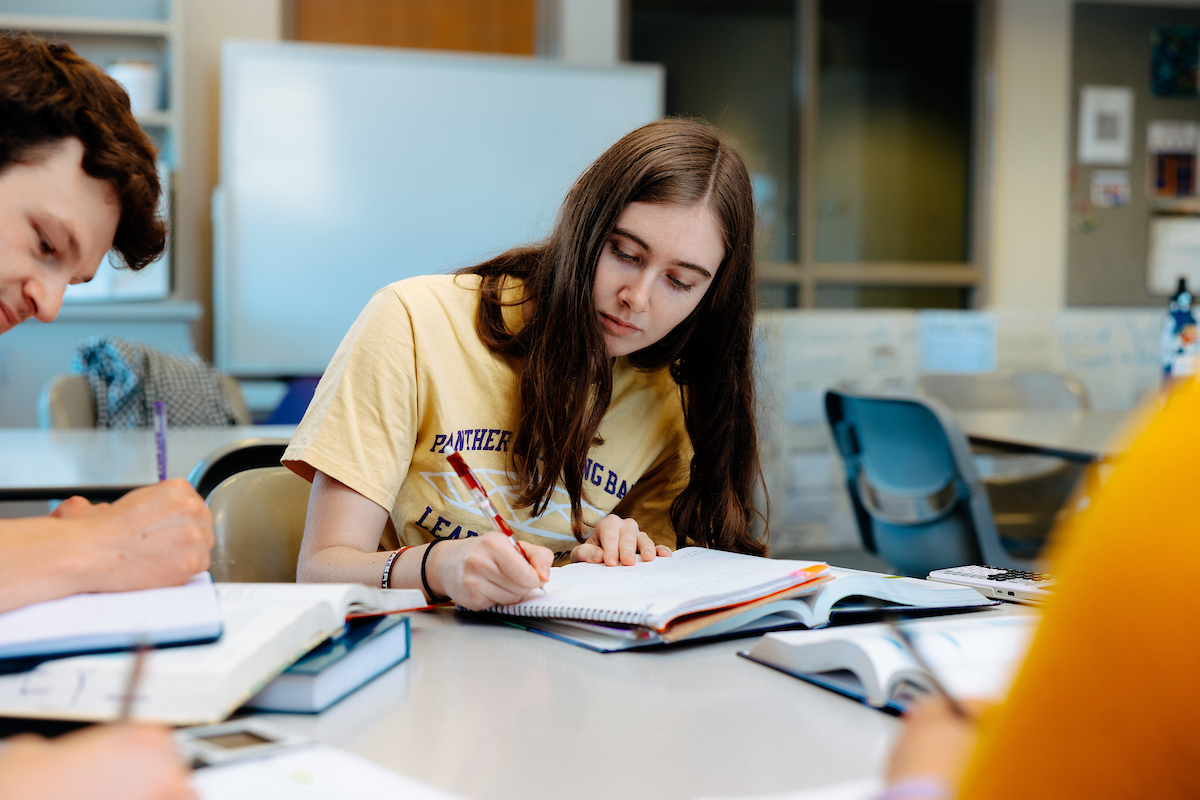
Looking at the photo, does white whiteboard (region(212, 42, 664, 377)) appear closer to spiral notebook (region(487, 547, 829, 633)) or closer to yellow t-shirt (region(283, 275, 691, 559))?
yellow t-shirt (region(283, 275, 691, 559))

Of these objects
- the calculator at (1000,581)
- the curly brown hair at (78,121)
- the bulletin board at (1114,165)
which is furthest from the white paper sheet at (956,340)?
the curly brown hair at (78,121)

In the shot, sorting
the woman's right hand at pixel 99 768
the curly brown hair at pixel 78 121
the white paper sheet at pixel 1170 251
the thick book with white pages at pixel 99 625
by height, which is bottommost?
the thick book with white pages at pixel 99 625

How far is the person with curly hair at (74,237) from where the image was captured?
2.45ft

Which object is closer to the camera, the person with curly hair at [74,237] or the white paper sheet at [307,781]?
the white paper sheet at [307,781]

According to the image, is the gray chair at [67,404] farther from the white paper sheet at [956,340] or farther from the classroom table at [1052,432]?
the white paper sheet at [956,340]

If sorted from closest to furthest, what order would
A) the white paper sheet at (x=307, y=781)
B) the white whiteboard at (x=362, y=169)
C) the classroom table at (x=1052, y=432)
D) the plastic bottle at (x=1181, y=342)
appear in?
the white paper sheet at (x=307, y=781), the classroom table at (x=1052, y=432), the plastic bottle at (x=1181, y=342), the white whiteboard at (x=362, y=169)

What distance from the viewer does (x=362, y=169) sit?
3883mm

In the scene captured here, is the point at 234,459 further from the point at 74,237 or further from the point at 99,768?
the point at 99,768

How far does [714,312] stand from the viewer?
1446mm

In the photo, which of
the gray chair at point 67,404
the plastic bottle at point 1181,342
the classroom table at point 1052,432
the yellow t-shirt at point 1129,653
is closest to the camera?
the yellow t-shirt at point 1129,653

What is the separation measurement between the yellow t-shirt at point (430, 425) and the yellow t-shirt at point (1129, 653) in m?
0.93

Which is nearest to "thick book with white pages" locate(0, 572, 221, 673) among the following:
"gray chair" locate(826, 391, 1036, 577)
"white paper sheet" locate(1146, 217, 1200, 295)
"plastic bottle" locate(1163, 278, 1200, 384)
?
"gray chair" locate(826, 391, 1036, 577)

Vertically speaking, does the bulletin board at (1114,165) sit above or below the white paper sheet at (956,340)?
above

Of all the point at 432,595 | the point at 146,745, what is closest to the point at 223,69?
the point at 432,595
